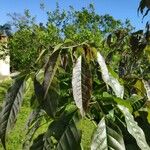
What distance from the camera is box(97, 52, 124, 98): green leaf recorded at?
1.08 meters

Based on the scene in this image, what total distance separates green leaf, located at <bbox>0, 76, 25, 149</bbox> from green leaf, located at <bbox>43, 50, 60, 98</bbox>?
7cm

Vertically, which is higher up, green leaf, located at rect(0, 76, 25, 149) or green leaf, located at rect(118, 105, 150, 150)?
green leaf, located at rect(0, 76, 25, 149)

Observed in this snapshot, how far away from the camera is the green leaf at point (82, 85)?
3.17ft

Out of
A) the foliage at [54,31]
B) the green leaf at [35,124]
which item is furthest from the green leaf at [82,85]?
the foliage at [54,31]

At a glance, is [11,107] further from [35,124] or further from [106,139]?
[35,124]

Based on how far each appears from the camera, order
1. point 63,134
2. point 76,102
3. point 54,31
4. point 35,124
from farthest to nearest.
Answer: point 54,31, point 35,124, point 63,134, point 76,102

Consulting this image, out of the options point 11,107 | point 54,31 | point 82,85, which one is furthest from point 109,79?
point 54,31

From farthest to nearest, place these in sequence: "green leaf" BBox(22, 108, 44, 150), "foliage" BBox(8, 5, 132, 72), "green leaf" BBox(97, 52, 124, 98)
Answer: "foliage" BBox(8, 5, 132, 72), "green leaf" BBox(22, 108, 44, 150), "green leaf" BBox(97, 52, 124, 98)

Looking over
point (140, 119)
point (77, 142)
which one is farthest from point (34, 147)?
point (140, 119)

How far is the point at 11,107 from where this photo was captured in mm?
1003

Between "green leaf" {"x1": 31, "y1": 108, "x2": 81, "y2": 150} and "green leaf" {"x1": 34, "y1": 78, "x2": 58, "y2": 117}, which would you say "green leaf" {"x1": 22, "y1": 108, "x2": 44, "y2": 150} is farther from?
"green leaf" {"x1": 34, "y1": 78, "x2": 58, "y2": 117}

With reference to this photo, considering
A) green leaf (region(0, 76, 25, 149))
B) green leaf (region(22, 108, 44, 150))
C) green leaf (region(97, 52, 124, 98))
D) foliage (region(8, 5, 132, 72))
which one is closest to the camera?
green leaf (region(0, 76, 25, 149))

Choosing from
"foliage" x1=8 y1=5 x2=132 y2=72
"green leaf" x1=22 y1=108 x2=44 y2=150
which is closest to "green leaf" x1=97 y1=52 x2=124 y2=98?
"green leaf" x1=22 y1=108 x2=44 y2=150

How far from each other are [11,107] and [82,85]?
0.16 meters
